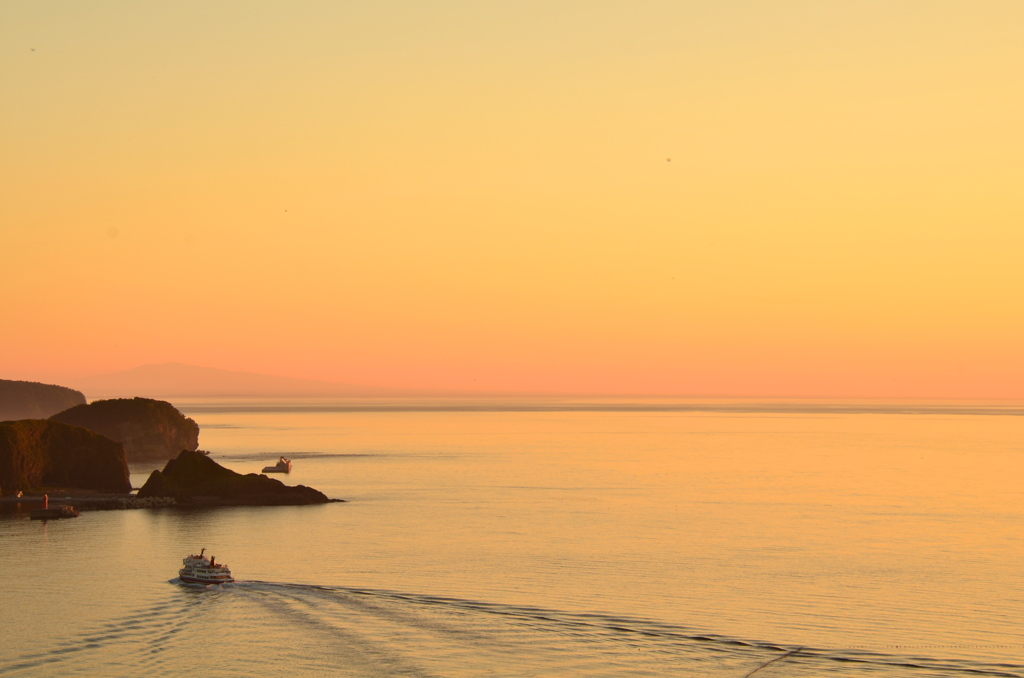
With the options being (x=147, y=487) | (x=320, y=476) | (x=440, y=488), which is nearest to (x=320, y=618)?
(x=147, y=487)

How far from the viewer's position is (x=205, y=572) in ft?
216

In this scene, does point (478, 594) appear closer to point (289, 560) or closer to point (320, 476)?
point (289, 560)

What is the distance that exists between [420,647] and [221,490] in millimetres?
75833

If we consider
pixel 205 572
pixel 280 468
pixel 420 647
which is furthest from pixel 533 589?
pixel 280 468

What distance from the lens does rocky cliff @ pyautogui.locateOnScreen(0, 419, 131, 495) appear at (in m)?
128

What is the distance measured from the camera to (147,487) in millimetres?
121562

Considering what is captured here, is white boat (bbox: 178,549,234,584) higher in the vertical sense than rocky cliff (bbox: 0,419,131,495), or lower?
lower

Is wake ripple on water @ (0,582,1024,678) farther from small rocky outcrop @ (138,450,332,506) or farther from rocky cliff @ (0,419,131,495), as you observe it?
rocky cliff @ (0,419,131,495)

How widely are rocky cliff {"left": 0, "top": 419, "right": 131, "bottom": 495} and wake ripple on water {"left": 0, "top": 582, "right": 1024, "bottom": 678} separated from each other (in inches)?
3119

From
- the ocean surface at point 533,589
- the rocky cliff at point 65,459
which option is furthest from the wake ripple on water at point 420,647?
the rocky cliff at point 65,459

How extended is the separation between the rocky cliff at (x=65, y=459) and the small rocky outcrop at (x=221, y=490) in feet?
45.8

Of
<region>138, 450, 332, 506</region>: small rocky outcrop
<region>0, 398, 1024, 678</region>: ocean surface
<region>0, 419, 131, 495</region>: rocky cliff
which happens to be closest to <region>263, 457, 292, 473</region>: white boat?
<region>0, 419, 131, 495</region>: rocky cliff

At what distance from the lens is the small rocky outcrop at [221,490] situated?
385 ft

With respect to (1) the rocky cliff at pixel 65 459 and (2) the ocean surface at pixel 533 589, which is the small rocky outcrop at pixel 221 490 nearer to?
(2) the ocean surface at pixel 533 589
